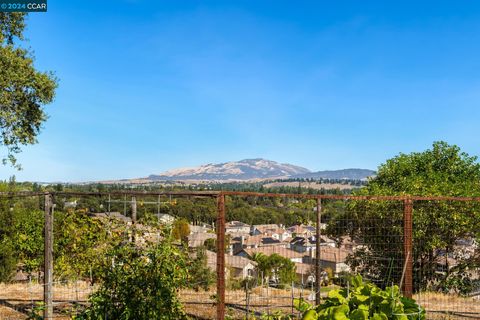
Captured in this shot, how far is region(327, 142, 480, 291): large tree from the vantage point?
9870 mm

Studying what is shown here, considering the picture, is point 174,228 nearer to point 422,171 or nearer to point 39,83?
point 39,83

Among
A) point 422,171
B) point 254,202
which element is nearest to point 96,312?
point 254,202

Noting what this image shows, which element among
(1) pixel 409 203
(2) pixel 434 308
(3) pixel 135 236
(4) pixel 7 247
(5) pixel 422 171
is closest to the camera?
(3) pixel 135 236

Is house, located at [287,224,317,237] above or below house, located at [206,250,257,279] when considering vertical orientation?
above

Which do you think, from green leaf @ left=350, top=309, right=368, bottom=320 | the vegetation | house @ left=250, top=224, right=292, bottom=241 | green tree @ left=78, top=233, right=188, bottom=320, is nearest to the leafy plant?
green leaf @ left=350, top=309, right=368, bottom=320

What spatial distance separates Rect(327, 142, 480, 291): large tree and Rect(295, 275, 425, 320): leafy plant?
645 centimetres

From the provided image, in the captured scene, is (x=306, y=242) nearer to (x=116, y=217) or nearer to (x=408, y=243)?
(x=408, y=243)

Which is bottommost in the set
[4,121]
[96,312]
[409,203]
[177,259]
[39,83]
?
[96,312]

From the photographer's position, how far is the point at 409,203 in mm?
5801

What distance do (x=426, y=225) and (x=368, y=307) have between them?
9473mm

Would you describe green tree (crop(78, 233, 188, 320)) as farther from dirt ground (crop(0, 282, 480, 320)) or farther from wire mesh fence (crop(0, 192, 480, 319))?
dirt ground (crop(0, 282, 480, 320))

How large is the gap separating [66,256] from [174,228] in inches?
95.5

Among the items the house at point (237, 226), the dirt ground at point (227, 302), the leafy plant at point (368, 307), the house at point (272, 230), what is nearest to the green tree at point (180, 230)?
the dirt ground at point (227, 302)

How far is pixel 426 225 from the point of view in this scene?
35.8 ft
